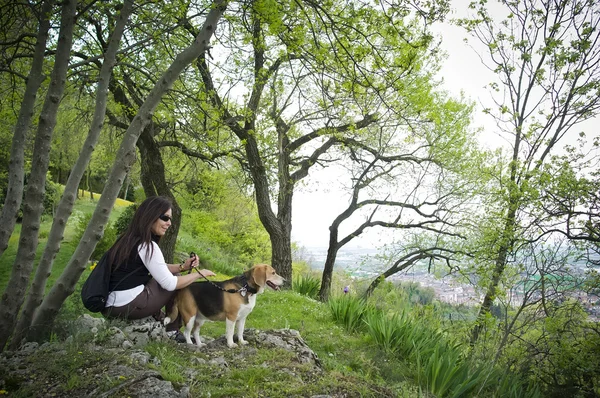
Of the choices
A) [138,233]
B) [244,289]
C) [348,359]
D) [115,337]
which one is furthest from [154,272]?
[348,359]

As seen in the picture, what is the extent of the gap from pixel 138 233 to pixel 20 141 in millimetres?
2341

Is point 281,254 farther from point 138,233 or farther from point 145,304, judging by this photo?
point 138,233

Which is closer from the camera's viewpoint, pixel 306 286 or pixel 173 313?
pixel 173 313

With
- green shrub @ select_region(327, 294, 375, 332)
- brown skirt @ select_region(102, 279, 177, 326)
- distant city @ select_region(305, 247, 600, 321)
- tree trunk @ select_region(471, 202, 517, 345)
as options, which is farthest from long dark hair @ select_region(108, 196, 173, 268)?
distant city @ select_region(305, 247, 600, 321)

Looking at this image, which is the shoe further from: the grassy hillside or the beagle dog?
the grassy hillside

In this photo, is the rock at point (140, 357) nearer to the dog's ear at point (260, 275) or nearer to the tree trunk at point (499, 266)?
the dog's ear at point (260, 275)

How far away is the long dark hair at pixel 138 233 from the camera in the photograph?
423cm

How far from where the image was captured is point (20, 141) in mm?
5219

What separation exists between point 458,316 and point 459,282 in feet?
14.7

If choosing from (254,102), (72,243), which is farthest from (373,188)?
(72,243)

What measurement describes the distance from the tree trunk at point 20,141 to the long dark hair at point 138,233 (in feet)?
5.75

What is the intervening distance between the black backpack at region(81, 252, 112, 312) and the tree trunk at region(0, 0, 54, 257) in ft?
5.27

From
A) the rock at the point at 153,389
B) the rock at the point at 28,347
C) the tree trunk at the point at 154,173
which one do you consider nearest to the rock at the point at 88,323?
the rock at the point at 28,347

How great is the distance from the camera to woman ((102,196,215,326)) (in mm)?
4234
